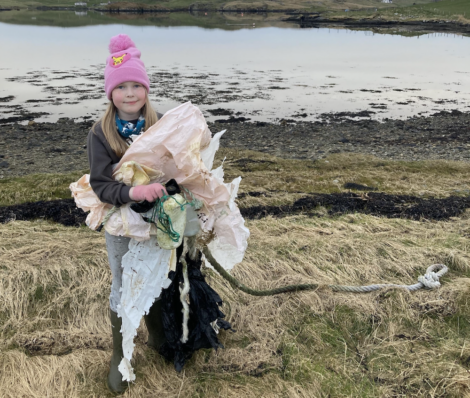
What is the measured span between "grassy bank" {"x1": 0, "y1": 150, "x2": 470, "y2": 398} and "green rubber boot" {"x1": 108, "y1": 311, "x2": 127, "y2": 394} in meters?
0.08

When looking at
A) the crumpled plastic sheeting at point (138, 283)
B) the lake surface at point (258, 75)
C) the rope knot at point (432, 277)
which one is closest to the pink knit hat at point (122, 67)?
the crumpled plastic sheeting at point (138, 283)

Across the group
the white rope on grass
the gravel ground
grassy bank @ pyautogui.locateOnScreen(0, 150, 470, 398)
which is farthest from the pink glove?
the gravel ground

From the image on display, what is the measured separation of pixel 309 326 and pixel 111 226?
1.71 meters

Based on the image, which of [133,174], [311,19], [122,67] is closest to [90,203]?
[133,174]

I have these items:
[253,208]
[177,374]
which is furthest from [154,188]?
[253,208]

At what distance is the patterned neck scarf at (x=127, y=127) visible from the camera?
2.27 meters

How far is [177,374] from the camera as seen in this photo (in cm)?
263

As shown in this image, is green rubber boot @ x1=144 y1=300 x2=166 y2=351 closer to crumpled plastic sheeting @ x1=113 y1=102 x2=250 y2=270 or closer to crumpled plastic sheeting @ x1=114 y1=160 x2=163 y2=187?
crumpled plastic sheeting @ x1=113 y1=102 x2=250 y2=270

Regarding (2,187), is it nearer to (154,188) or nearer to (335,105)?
(154,188)

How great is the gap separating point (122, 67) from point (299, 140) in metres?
10.6

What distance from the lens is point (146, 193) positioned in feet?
6.81

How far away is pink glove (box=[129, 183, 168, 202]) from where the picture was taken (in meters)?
2.08

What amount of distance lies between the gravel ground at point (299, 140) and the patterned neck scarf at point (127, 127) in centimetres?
818

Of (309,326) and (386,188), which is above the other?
(309,326)
